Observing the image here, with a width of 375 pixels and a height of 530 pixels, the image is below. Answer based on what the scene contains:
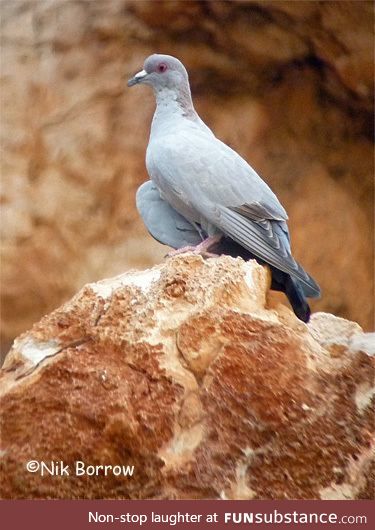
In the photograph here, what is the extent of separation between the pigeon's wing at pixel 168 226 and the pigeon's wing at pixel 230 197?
0.21m

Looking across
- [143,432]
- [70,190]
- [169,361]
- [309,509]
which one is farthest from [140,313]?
[70,190]

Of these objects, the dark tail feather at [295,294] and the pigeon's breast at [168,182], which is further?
the pigeon's breast at [168,182]

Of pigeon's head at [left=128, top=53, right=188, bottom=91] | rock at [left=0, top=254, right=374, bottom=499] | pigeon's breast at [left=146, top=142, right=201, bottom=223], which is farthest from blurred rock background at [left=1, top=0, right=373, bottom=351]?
rock at [left=0, top=254, right=374, bottom=499]

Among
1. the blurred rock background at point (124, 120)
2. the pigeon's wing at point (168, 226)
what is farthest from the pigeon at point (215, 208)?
the blurred rock background at point (124, 120)

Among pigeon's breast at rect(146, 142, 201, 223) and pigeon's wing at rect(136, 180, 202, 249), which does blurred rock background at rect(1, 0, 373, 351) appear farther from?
pigeon's breast at rect(146, 142, 201, 223)

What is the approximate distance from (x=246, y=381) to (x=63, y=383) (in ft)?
1.86

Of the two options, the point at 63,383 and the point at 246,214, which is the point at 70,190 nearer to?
the point at 246,214

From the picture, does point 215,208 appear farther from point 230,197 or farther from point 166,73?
point 166,73

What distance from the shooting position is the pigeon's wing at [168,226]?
14.9 feet

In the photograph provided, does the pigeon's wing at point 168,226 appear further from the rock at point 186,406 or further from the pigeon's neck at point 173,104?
the rock at point 186,406

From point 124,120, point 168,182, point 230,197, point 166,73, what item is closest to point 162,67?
point 166,73

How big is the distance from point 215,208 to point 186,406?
1.28m

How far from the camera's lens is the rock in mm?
3070

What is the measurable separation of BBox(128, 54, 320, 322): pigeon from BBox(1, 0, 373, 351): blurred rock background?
6.32ft
